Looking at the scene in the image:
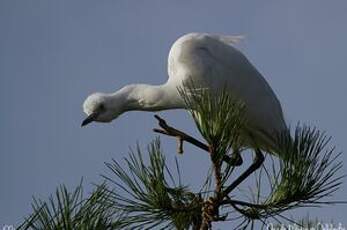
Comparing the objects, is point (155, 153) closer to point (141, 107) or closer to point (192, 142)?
point (192, 142)

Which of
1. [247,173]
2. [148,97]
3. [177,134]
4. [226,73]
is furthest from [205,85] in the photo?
[177,134]

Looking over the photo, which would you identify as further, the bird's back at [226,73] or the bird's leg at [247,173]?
the bird's back at [226,73]

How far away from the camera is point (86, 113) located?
4652mm

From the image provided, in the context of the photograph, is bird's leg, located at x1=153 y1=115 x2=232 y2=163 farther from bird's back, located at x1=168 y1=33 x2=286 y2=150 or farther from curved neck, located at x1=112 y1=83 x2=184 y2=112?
bird's back, located at x1=168 y1=33 x2=286 y2=150

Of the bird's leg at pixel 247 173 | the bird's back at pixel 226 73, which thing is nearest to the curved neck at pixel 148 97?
the bird's back at pixel 226 73

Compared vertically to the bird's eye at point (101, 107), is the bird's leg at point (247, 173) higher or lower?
lower

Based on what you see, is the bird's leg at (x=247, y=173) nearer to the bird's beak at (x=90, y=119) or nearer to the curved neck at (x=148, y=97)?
the curved neck at (x=148, y=97)

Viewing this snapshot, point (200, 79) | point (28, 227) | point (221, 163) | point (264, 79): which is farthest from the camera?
point (264, 79)

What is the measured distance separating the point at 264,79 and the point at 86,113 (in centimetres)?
113

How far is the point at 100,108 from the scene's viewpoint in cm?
453

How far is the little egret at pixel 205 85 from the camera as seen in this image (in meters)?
4.30

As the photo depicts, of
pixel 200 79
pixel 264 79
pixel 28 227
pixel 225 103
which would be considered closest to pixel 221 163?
pixel 225 103

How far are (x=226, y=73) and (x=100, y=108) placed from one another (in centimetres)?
73

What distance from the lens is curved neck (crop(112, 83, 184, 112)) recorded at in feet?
13.7
